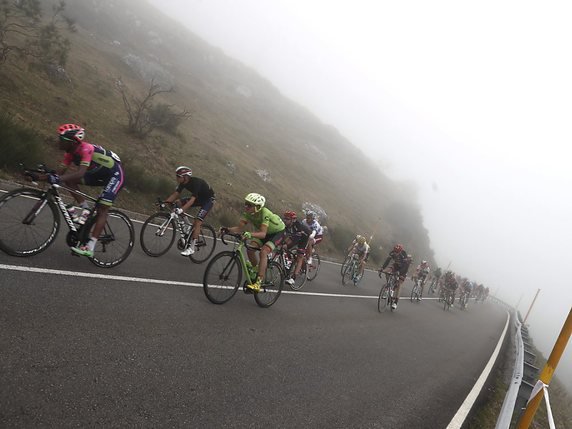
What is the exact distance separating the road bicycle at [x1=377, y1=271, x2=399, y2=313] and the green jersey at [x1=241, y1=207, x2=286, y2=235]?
609 centimetres

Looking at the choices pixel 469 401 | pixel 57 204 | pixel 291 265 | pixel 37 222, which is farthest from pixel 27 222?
pixel 469 401

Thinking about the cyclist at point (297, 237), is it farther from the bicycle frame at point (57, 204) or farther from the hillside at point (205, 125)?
the bicycle frame at point (57, 204)

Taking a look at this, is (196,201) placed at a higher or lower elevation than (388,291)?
higher

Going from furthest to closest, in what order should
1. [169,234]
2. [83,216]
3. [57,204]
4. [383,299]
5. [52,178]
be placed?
[383,299] < [169,234] < [83,216] < [57,204] < [52,178]

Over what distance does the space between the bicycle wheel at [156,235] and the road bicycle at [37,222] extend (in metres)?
1.69

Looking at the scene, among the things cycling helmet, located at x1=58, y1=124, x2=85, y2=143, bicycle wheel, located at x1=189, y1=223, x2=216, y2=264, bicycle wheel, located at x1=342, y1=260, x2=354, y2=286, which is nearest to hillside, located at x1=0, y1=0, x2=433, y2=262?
bicycle wheel, located at x1=189, y1=223, x2=216, y2=264

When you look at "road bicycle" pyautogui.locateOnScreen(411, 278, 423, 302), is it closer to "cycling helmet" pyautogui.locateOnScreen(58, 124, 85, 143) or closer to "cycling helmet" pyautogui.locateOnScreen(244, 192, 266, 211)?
"cycling helmet" pyautogui.locateOnScreen(244, 192, 266, 211)

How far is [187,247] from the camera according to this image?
8953 millimetres

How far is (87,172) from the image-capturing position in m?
→ 6.26

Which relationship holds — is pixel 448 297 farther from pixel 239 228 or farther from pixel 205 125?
pixel 205 125

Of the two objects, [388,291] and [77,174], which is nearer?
[77,174]

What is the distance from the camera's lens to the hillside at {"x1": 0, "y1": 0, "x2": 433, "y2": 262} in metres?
17.0

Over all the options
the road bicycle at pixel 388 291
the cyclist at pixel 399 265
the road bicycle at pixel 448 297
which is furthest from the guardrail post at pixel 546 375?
the road bicycle at pixel 448 297

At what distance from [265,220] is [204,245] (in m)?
2.81
